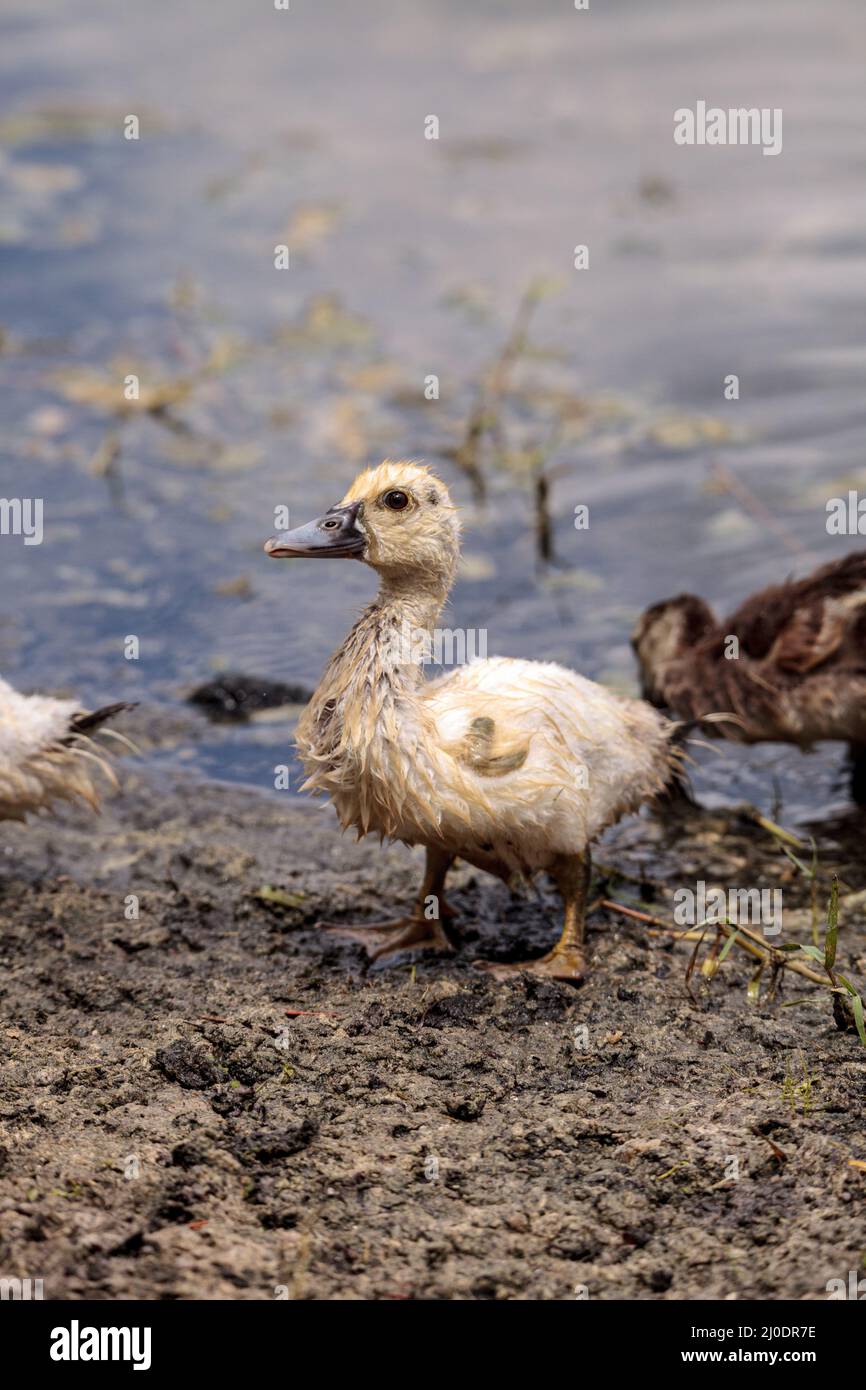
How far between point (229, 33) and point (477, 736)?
40.6ft

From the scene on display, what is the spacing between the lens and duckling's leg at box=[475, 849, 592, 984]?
5012 mm

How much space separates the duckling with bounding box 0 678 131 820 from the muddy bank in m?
0.35

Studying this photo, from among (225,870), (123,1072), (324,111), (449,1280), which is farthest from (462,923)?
(324,111)

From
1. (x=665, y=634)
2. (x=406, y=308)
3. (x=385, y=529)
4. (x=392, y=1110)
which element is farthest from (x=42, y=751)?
(x=406, y=308)

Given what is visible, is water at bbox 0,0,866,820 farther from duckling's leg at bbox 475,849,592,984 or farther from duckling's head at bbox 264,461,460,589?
duckling's head at bbox 264,461,460,589

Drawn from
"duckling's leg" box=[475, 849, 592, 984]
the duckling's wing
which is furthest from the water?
"duckling's leg" box=[475, 849, 592, 984]

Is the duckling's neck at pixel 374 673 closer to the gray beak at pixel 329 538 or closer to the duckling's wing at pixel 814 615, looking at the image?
the gray beak at pixel 329 538

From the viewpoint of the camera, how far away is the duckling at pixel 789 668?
677 centimetres

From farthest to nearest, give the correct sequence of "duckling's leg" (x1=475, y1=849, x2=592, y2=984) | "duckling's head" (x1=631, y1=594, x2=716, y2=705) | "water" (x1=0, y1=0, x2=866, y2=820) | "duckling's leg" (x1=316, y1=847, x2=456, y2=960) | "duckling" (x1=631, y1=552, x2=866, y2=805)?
"water" (x1=0, y1=0, x2=866, y2=820) → "duckling's head" (x1=631, y1=594, x2=716, y2=705) → "duckling" (x1=631, y1=552, x2=866, y2=805) → "duckling's leg" (x1=316, y1=847, x2=456, y2=960) → "duckling's leg" (x1=475, y1=849, x2=592, y2=984)

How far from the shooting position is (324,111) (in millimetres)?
14008

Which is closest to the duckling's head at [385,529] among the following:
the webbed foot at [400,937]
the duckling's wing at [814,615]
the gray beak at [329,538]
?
the gray beak at [329,538]

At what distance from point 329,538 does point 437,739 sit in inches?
30.3

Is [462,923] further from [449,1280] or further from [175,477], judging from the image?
[175,477]

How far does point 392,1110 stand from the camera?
164 inches
